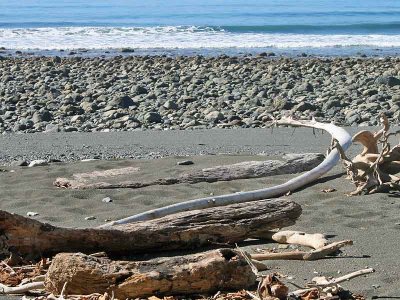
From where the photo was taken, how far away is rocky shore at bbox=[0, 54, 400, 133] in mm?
12609

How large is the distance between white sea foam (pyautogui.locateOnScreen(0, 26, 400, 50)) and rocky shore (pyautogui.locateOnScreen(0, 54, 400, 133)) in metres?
8.42

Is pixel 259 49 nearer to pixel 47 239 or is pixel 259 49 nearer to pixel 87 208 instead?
pixel 87 208

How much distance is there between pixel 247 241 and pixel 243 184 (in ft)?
7.04

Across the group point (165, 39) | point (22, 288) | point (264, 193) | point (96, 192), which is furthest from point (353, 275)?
point (165, 39)

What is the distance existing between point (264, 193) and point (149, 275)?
99.5 inches

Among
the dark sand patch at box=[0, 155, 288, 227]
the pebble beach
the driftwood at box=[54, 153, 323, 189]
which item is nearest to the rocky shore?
the pebble beach

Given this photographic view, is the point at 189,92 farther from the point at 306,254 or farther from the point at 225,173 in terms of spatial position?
the point at 306,254

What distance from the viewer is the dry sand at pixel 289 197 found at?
4.80m

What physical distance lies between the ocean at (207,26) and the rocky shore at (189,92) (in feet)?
23.1

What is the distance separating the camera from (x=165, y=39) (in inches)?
1346

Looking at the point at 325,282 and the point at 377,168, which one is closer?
the point at 325,282

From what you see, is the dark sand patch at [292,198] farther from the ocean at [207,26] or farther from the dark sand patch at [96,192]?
the ocean at [207,26]

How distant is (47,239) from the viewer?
4.95 m

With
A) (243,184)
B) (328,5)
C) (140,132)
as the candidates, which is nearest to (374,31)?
(328,5)
